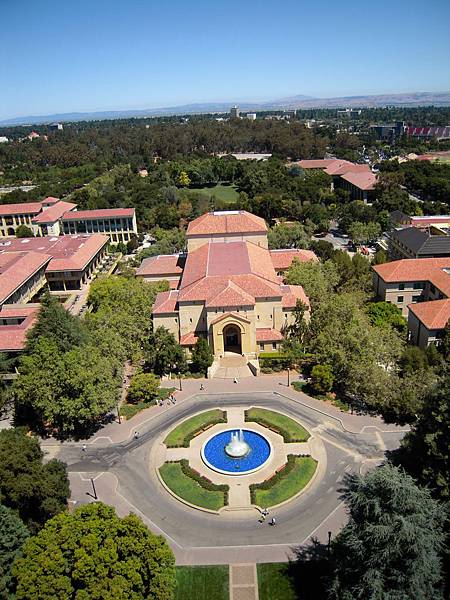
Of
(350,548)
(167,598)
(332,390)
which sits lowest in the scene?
(332,390)

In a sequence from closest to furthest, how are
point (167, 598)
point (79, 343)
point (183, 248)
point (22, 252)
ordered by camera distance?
point (167, 598), point (79, 343), point (22, 252), point (183, 248)

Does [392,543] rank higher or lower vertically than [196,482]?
higher

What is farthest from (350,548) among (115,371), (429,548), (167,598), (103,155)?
(103,155)

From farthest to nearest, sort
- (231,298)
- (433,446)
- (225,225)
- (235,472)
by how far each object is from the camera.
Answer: (225,225)
(231,298)
(235,472)
(433,446)

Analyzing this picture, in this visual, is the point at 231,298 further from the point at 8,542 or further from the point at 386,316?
the point at 8,542

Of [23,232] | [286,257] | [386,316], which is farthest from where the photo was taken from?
[23,232]

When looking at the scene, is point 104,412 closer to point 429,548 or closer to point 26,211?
point 429,548

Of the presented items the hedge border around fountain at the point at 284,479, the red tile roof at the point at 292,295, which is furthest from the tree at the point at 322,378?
the red tile roof at the point at 292,295

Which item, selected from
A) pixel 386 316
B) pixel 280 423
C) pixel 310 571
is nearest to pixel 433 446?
pixel 310 571
